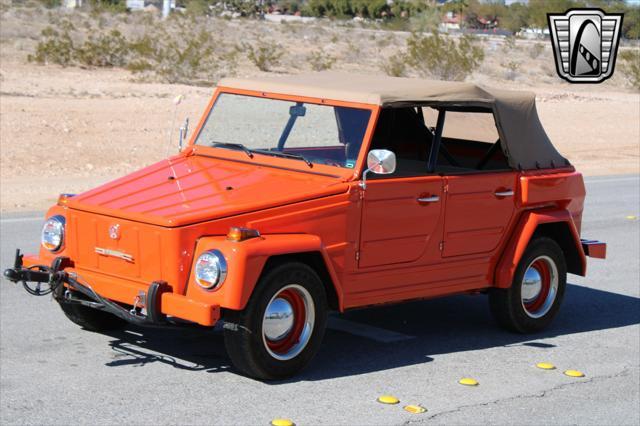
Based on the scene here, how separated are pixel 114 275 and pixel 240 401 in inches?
43.8

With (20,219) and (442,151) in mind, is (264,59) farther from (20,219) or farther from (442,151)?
(442,151)

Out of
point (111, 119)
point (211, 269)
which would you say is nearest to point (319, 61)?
point (111, 119)

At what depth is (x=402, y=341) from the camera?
798cm

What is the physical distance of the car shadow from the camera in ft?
23.6

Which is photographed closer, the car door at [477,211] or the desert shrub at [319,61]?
the car door at [477,211]

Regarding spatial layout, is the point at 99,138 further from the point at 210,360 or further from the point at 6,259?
the point at 210,360

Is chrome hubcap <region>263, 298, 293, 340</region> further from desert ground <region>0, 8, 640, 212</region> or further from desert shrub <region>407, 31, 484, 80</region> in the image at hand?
desert shrub <region>407, 31, 484, 80</region>

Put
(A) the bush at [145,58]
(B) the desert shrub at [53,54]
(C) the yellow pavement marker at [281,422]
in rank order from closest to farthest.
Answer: (C) the yellow pavement marker at [281,422]
(A) the bush at [145,58]
(B) the desert shrub at [53,54]

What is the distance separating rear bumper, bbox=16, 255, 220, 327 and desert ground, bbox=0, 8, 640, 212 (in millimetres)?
1928

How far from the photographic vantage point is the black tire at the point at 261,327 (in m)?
6.48

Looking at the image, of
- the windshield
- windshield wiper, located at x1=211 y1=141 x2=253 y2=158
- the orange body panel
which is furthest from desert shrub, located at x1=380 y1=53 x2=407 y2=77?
windshield wiper, located at x1=211 y1=141 x2=253 y2=158

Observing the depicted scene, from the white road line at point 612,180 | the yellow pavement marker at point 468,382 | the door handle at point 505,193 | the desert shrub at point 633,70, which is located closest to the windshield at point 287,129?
the door handle at point 505,193

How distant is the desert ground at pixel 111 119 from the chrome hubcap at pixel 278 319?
228 cm

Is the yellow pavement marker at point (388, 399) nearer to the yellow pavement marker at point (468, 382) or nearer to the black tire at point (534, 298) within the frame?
the yellow pavement marker at point (468, 382)
